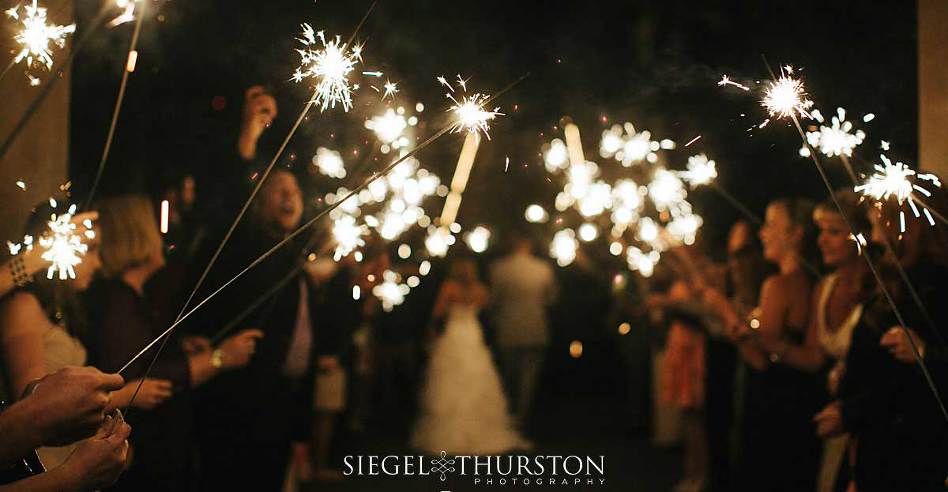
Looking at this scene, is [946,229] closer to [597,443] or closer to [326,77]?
[326,77]

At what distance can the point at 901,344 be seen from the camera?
2.18 m

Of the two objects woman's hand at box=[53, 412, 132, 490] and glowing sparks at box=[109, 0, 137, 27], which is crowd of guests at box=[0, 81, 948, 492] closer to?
woman's hand at box=[53, 412, 132, 490]

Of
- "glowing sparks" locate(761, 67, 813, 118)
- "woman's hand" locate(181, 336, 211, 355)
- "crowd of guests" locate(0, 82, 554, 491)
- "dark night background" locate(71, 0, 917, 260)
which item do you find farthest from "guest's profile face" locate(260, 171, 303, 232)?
"glowing sparks" locate(761, 67, 813, 118)

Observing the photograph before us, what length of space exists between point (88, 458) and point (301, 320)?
1521mm

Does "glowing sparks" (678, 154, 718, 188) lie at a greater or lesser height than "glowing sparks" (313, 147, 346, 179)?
greater

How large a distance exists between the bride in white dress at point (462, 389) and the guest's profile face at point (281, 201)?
2.22 meters

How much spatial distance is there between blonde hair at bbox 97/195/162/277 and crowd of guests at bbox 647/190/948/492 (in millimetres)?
1947

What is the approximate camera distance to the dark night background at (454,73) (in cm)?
248

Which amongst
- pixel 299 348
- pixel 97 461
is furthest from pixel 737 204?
pixel 97 461

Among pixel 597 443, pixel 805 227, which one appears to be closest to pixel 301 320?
pixel 805 227

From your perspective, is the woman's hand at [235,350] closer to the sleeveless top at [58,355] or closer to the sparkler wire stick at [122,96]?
the sleeveless top at [58,355]

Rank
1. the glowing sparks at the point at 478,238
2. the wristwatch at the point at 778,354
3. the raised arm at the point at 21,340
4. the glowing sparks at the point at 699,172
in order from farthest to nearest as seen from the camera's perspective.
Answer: the glowing sparks at the point at 478,238 → the glowing sparks at the point at 699,172 → the wristwatch at the point at 778,354 → the raised arm at the point at 21,340

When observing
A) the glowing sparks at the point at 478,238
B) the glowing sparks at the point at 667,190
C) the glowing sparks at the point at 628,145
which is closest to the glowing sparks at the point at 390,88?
the glowing sparks at the point at 628,145

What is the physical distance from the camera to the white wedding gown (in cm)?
462
